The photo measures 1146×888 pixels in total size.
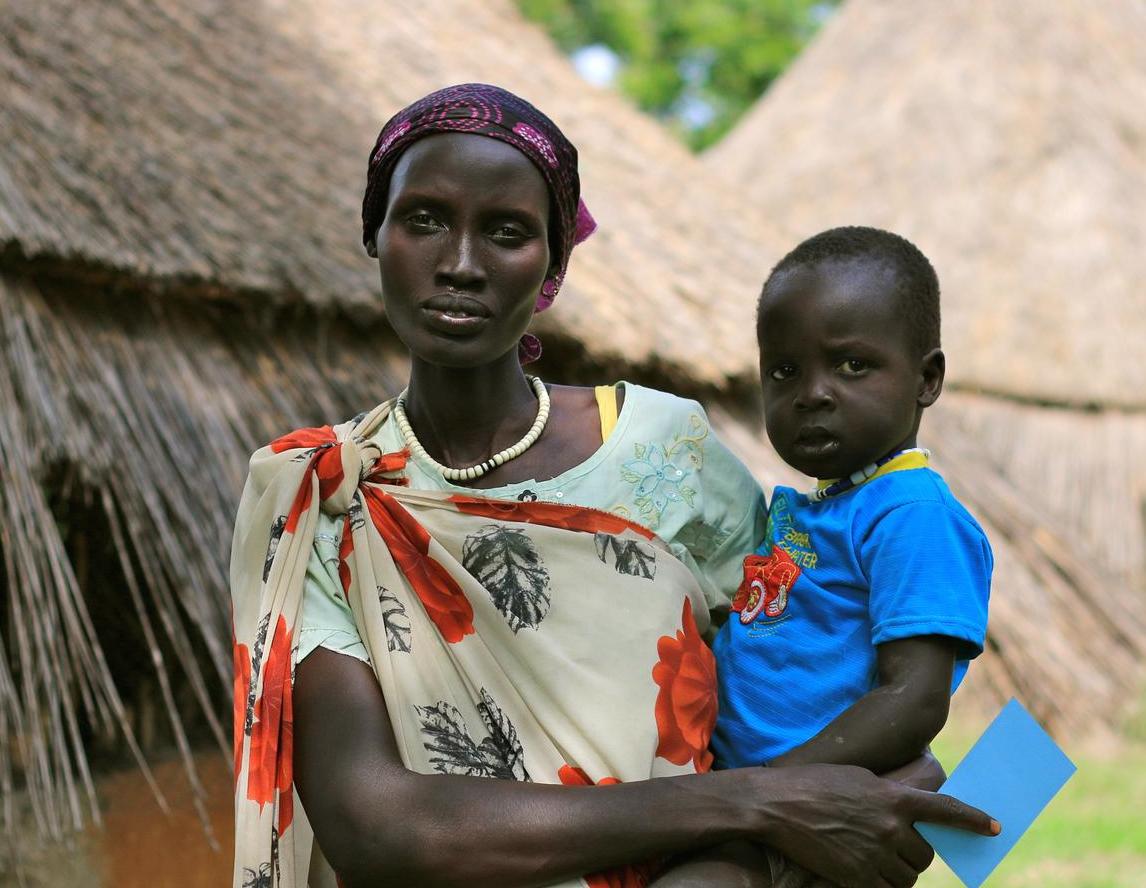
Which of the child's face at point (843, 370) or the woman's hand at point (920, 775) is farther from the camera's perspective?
the child's face at point (843, 370)

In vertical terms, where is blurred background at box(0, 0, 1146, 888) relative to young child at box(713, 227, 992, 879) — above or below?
above

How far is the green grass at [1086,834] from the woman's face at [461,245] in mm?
3548

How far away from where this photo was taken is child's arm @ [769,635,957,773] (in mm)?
1554

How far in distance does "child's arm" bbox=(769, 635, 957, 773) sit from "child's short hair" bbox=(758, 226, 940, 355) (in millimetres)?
418

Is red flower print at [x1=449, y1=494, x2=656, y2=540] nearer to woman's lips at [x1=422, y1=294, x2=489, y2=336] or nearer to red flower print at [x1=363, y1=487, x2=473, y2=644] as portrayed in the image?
red flower print at [x1=363, y1=487, x2=473, y2=644]

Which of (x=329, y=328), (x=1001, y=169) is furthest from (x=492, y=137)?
(x=1001, y=169)

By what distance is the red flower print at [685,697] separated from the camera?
1.65 metres

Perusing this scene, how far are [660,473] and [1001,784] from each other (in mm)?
568

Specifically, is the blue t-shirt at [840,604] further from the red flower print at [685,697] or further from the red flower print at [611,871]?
the red flower print at [611,871]

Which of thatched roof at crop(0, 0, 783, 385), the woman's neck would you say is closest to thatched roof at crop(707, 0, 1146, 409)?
thatched roof at crop(0, 0, 783, 385)

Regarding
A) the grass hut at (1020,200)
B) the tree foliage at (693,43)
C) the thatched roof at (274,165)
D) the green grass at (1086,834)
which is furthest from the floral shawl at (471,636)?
the tree foliage at (693,43)

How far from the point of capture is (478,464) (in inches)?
70.6

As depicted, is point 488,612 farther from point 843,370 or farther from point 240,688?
point 843,370

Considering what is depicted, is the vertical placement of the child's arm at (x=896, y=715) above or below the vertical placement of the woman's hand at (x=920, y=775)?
above
